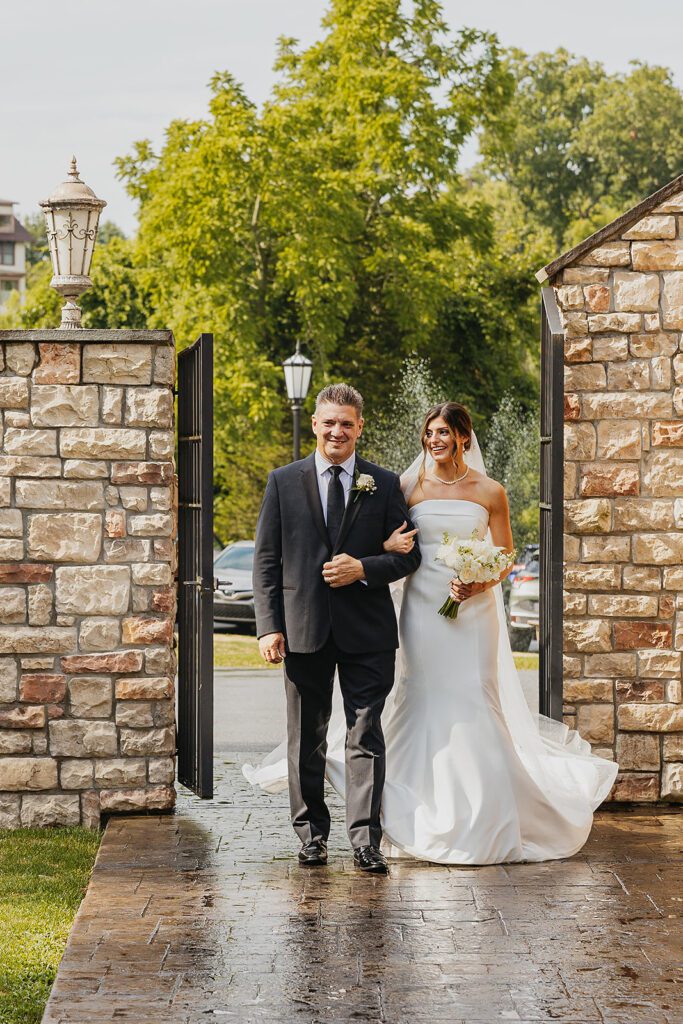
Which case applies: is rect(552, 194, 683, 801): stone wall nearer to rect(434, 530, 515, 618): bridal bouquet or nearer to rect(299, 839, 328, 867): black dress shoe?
rect(434, 530, 515, 618): bridal bouquet

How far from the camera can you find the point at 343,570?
6.43 meters

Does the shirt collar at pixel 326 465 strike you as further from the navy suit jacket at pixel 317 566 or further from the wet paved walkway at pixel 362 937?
the wet paved walkway at pixel 362 937

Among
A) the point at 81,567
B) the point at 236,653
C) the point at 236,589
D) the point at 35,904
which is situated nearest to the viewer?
the point at 35,904

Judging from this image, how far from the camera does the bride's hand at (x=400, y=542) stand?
6.59 m

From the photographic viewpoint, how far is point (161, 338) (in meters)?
7.50

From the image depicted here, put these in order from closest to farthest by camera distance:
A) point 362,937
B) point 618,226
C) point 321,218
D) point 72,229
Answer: point 362,937 < point 618,226 < point 72,229 < point 321,218

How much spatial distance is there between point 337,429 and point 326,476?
27 cm

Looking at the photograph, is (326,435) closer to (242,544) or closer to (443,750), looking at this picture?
(443,750)

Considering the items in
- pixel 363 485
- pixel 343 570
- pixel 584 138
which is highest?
pixel 584 138

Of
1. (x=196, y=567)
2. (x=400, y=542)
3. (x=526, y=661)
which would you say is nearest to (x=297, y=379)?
(x=526, y=661)

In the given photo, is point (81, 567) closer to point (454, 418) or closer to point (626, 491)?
point (454, 418)

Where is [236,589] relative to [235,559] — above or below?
below

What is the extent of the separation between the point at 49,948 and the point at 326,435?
8.24 ft

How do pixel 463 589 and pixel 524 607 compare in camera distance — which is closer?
pixel 463 589
